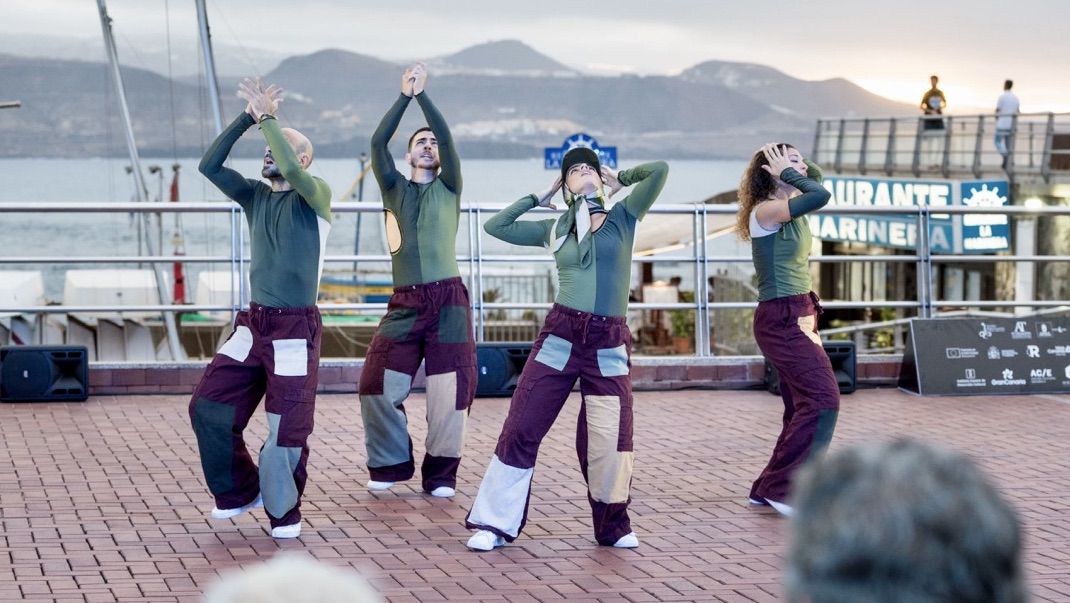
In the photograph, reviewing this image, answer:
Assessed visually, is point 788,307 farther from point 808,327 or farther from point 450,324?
point 450,324

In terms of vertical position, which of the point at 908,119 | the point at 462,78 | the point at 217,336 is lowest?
the point at 217,336

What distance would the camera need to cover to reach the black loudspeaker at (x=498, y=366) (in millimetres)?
11695

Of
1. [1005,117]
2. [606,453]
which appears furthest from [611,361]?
[1005,117]

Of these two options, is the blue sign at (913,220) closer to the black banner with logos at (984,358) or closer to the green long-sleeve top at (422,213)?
the black banner with logos at (984,358)

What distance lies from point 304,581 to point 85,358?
10.1m

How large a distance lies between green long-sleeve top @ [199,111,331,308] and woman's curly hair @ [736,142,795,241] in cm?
211

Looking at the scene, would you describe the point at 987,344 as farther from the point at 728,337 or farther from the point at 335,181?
the point at 335,181

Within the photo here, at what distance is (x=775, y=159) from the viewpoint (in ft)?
25.3

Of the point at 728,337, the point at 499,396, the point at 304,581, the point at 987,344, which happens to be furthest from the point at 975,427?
the point at 728,337

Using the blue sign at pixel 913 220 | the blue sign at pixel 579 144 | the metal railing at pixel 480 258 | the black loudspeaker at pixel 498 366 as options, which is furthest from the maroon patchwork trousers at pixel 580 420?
the blue sign at pixel 913 220

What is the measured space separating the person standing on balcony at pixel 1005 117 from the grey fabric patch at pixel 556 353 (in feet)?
91.7

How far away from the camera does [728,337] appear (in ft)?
90.8

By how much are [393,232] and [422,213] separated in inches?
9.1

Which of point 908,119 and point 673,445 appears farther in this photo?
point 908,119
